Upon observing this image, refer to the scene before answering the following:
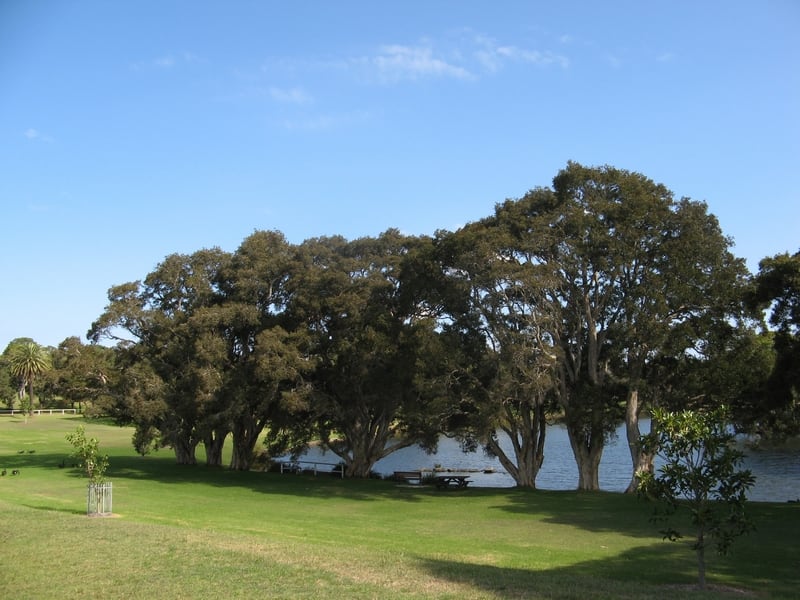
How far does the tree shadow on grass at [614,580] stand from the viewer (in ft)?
33.4

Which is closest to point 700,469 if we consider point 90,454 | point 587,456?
point 90,454

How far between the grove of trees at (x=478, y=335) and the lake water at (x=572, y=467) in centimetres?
452

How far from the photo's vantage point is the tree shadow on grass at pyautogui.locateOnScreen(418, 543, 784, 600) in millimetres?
10173

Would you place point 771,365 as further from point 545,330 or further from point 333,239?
point 333,239

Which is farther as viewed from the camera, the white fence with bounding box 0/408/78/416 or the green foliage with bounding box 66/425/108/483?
the white fence with bounding box 0/408/78/416

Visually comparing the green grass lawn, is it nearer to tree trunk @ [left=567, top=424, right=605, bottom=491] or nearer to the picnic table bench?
tree trunk @ [left=567, top=424, right=605, bottom=491]

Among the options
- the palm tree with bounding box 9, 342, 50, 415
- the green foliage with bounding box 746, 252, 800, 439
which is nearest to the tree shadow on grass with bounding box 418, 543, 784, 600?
the green foliage with bounding box 746, 252, 800, 439

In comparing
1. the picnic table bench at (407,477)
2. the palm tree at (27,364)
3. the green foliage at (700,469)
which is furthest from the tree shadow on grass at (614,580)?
the palm tree at (27,364)

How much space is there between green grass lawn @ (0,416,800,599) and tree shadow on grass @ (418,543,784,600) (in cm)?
5

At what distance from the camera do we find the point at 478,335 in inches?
1233

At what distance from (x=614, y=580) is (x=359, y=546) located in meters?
6.36

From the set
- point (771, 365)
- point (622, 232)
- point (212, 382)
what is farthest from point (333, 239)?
point (771, 365)

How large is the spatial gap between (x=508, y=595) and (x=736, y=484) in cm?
513

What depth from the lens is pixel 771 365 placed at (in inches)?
1037
